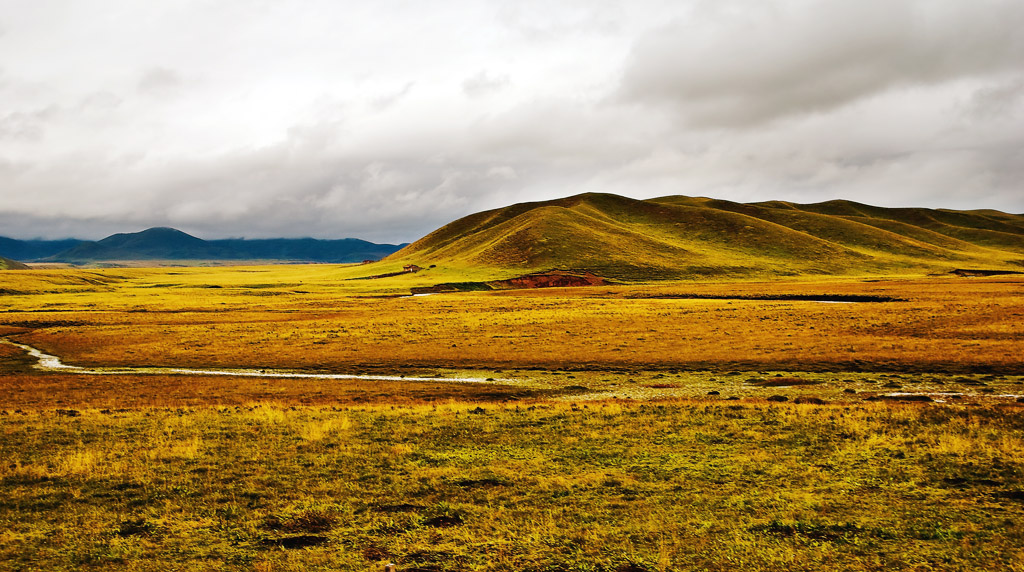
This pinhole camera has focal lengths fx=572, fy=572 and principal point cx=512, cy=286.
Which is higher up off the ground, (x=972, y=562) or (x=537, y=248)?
(x=537, y=248)

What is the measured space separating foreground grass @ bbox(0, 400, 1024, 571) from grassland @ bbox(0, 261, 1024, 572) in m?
0.09

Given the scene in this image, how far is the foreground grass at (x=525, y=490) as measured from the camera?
483 inches

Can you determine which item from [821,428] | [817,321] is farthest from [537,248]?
[821,428]

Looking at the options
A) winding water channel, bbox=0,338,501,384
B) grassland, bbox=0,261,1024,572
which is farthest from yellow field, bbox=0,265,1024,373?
winding water channel, bbox=0,338,501,384

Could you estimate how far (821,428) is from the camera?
22.5 m

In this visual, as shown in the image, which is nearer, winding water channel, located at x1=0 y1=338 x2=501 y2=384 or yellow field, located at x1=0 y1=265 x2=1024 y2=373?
winding water channel, located at x1=0 y1=338 x2=501 y2=384

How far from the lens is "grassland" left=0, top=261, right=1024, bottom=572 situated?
12.5 m

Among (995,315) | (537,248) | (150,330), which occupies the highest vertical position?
(537,248)

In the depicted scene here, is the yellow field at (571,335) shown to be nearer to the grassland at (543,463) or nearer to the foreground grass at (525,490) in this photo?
the grassland at (543,463)

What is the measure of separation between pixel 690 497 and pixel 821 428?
33.2 ft

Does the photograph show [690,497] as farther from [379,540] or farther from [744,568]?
[379,540]

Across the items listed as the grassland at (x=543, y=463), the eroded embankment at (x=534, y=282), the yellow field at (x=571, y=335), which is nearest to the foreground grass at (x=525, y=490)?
the grassland at (x=543, y=463)

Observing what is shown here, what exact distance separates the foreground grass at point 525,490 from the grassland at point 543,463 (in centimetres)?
9

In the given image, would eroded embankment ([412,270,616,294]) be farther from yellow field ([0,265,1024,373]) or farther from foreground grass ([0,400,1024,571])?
foreground grass ([0,400,1024,571])
